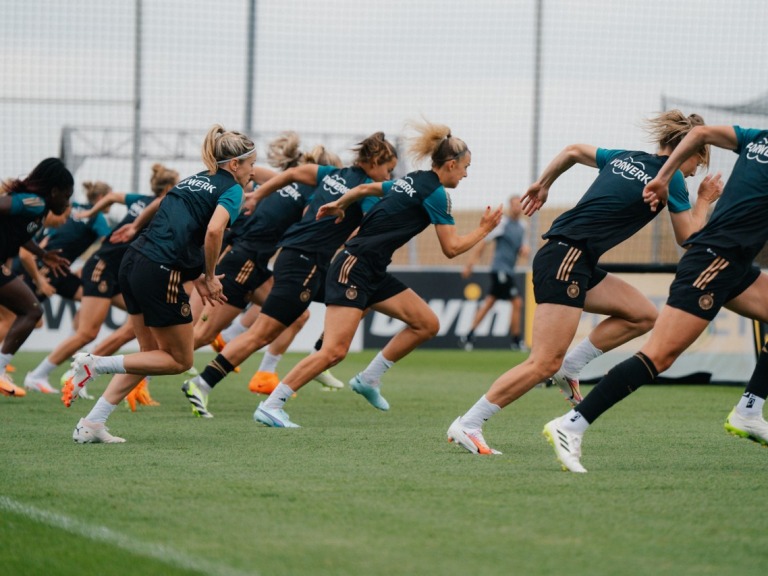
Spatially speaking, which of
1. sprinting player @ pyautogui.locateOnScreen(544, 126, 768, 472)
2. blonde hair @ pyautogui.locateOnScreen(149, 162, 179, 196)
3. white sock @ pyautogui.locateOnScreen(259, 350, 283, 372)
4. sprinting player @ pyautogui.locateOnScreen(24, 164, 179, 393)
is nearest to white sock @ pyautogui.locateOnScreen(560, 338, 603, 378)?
sprinting player @ pyautogui.locateOnScreen(544, 126, 768, 472)

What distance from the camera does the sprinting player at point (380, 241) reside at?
26.5 ft

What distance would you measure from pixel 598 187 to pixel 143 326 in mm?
3191

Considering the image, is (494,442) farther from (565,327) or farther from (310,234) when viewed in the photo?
(310,234)

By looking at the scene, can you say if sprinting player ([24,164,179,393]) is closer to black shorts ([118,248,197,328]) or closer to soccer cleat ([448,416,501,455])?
black shorts ([118,248,197,328])

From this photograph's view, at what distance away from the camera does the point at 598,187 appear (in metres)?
6.99

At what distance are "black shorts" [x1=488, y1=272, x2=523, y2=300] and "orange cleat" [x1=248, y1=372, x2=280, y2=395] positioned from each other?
7979mm

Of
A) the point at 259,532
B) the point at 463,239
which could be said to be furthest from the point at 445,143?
the point at 259,532

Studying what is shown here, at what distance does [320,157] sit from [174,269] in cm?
318

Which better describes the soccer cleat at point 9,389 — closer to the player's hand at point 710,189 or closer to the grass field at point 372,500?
the grass field at point 372,500

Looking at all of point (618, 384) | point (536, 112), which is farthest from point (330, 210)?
point (536, 112)

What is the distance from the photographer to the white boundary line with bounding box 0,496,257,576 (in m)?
4.19

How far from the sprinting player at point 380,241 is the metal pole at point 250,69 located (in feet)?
33.8

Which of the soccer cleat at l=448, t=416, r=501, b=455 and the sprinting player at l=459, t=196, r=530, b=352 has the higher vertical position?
the soccer cleat at l=448, t=416, r=501, b=455

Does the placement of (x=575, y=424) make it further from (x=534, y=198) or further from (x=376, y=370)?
(x=376, y=370)
